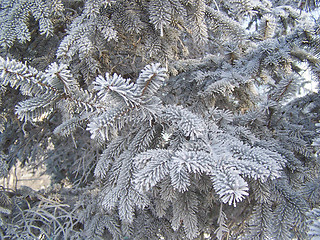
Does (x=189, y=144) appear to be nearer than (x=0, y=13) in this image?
Yes

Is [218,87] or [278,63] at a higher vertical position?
[278,63]

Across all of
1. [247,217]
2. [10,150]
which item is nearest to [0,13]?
[10,150]

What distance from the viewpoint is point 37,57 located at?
5.17ft

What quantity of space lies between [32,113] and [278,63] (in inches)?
42.1

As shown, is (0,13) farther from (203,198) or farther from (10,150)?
(203,198)

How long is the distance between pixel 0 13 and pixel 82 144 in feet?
4.63

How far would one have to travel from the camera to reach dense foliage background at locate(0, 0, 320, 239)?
0.63 meters

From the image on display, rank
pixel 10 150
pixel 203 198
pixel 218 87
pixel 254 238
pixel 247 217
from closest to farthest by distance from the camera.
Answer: pixel 254 238 < pixel 218 87 < pixel 203 198 < pixel 247 217 < pixel 10 150

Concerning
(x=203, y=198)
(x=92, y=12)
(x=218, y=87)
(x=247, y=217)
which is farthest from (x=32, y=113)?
(x=247, y=217)

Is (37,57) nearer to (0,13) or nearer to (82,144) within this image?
(0,13)

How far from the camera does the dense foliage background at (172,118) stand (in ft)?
2.07

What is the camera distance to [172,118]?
0.74 metres

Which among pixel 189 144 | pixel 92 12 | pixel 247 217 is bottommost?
pixel 247 217

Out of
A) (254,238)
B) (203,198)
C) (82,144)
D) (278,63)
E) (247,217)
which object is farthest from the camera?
(82,144)
